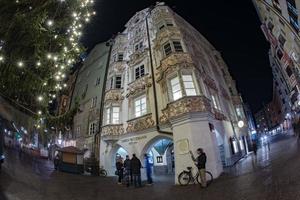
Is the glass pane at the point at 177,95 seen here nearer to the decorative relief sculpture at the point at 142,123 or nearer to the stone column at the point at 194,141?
the stone column at the point at 194,141

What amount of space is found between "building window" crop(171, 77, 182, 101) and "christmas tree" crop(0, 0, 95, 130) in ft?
16.8

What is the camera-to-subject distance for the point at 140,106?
8.55m

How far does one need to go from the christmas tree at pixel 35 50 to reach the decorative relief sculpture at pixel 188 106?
4543 mm

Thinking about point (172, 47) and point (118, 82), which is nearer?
point (172, 47)

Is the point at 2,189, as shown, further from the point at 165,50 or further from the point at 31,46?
the point at 165,50

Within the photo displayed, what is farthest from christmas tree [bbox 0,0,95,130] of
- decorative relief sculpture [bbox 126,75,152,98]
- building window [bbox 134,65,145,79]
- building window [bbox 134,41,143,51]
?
building window [bbox 134,41,143,51]

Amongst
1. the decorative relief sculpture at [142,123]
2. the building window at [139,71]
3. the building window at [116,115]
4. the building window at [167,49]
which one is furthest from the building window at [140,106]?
the building window at [167,49]

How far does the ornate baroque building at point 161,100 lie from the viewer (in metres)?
6.40

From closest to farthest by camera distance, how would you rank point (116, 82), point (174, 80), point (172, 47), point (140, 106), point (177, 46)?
point (174, 80), point (140, 106), point (172, 47), point (177, 46), point (116, 82)

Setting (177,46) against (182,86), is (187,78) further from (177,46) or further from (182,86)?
(177,46)

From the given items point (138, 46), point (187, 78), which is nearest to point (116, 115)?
point (187, 78)

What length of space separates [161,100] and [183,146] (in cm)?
229

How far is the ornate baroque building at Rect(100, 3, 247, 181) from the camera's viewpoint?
6.40 metres

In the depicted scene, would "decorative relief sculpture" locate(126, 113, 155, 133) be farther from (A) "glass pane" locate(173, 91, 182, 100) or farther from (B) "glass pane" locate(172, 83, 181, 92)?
(B) "glass pane" locate(172, 83, 181, 92)
